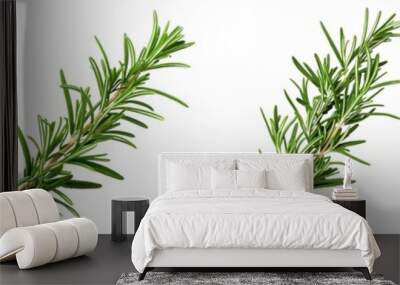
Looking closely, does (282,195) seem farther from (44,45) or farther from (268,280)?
(44,45)

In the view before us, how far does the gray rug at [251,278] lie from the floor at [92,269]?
0.66 ft

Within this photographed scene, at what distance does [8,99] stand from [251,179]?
273cm

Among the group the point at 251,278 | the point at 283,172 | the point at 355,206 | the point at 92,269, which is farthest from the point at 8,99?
Answer: the point at 355,206

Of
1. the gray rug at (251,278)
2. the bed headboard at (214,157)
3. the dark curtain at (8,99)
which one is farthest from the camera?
the bed headboard at (214,157)

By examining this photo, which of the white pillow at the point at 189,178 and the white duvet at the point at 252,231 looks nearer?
the white duvet at the point at 252,231

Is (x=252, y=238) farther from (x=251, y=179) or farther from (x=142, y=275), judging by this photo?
(x=251, y=179)

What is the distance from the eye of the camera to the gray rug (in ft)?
15.8

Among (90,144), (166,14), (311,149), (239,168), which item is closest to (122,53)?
(166,14)

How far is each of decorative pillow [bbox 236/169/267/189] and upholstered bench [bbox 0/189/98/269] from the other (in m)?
1.59

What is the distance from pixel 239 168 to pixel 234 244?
201 centimetres

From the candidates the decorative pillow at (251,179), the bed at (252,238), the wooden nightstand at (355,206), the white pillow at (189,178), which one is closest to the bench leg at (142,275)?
the bed at (252,238)

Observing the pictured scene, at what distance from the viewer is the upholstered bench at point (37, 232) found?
524cm

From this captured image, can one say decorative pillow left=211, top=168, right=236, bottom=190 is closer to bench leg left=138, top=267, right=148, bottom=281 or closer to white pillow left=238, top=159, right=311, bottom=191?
white pillow left=238, top=159, right=311, bottom=191

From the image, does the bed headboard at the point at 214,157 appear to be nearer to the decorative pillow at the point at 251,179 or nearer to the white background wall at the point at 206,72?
the white background wall at the point at 206,72
